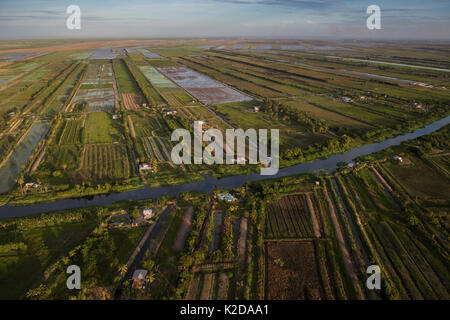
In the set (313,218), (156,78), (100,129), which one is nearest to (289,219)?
(313,218)

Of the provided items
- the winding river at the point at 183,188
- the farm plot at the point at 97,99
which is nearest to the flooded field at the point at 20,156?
the winding river at the point at 183,188

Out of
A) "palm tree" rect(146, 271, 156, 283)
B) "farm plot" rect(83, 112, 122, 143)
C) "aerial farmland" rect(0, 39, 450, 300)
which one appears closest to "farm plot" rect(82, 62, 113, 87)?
"aerial farmland" rect(0, 39, 450, 300)

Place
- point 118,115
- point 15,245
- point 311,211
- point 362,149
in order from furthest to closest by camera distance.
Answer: point 118,115 → point 362,149 → point 311,211 → point 15,245

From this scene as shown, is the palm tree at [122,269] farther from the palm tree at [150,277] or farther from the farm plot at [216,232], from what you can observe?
the farm plot at [216,232]

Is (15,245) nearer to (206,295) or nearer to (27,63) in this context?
(206,295)

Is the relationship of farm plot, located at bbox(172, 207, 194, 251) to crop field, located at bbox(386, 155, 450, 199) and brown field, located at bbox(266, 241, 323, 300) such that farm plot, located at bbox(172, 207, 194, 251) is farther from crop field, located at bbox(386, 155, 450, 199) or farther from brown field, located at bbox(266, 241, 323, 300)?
crop field, located at bbox(386, 155, 450, 199)

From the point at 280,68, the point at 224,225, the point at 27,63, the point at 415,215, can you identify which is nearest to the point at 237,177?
the point at 224,225
